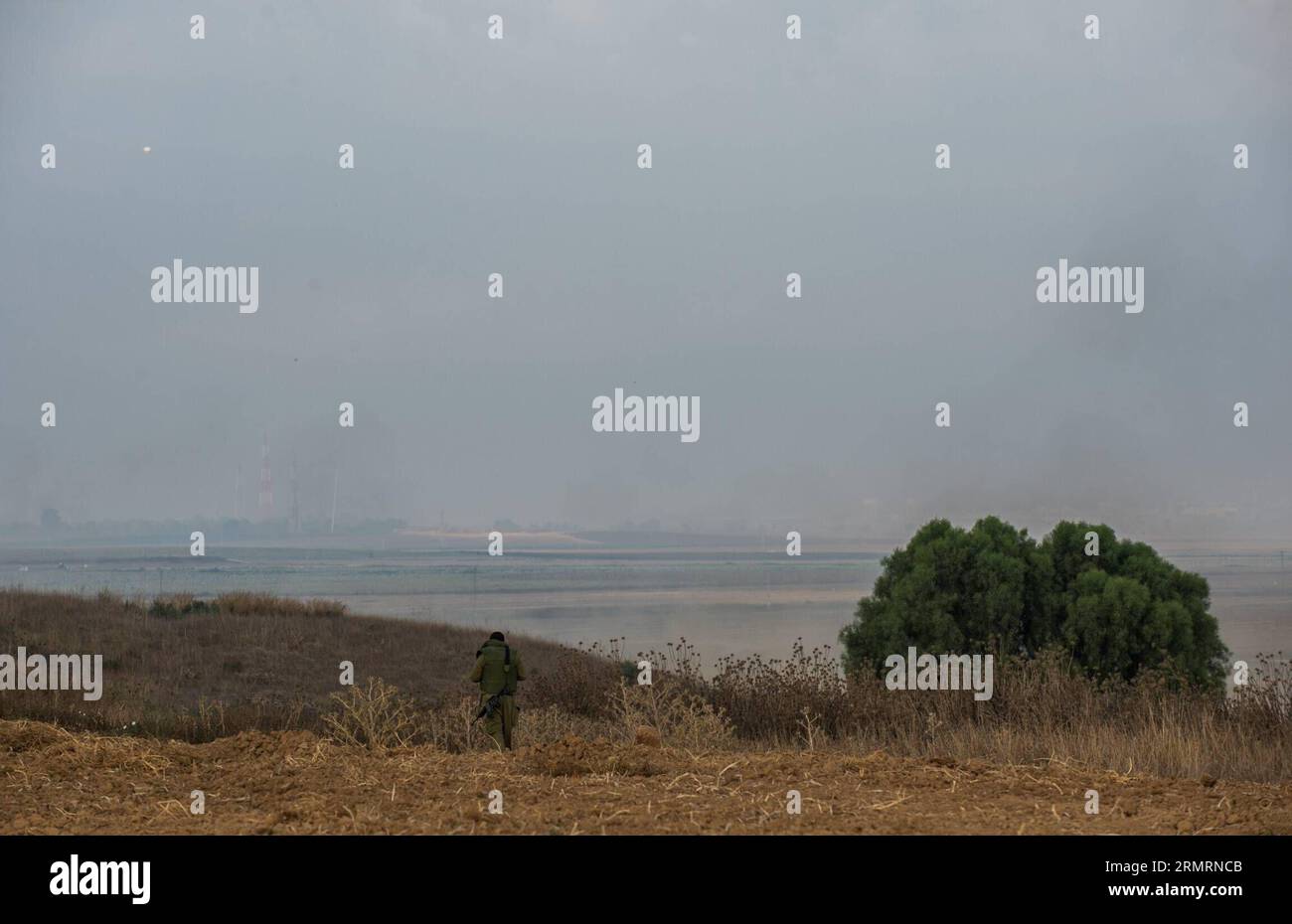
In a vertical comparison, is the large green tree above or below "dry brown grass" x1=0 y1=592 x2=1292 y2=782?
above

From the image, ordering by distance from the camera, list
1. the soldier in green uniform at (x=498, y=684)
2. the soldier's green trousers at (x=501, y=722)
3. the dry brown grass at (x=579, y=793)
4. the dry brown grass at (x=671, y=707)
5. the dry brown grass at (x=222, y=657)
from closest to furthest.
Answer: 1. the dry brown grass at (x=579, y=793)
2. the dry brown grass at (x=671, y=707)
3. the soldier in green uniform at (x=498, y=684)
4. the soldier's green trousers at (x=501, y=722)
5. the dry brown grass at (x=222, y=657)

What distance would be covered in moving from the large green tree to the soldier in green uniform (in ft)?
21.3

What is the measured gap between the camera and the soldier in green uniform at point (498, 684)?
11320 mm

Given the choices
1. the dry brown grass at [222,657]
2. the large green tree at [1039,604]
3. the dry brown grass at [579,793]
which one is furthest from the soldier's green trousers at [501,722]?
the large green tree at [1039,604]

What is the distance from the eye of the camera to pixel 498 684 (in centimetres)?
1135

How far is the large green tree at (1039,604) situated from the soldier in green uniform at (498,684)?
6.48 m

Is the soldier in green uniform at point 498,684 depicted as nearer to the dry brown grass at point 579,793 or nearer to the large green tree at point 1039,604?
the dry brown grass at point 579,793

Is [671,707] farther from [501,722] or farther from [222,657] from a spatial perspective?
[222,657]

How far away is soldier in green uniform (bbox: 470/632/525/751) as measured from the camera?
11.3m

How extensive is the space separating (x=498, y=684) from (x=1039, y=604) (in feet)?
30.4

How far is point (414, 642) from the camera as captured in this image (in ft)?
76.5

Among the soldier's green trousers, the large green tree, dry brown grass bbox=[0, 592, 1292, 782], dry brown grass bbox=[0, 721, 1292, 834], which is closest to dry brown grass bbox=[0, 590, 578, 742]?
dry brown grass bbox=[0, 592, 1292, 782]

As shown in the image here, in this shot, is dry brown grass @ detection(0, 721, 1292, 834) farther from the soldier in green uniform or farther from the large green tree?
the large green tree
